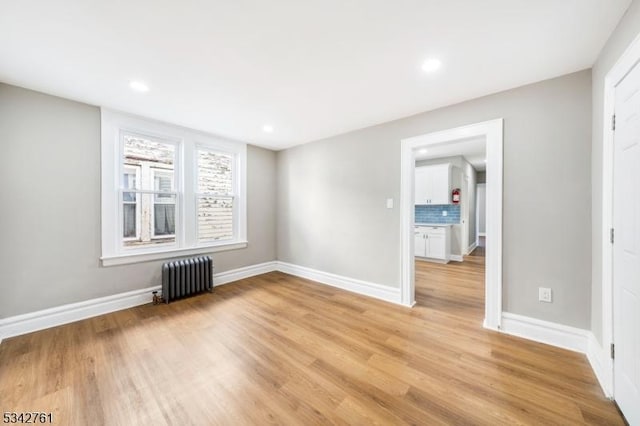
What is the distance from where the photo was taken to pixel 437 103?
2.72 m

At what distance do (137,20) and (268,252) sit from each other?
392cm

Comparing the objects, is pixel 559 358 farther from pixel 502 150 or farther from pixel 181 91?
pixel 181 91

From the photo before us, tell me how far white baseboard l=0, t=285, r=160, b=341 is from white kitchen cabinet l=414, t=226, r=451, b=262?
562 cm

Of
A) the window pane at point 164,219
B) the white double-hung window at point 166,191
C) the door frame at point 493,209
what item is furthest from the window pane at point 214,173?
the door frame at point 493,209

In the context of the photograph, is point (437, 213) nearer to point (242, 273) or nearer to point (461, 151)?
point (461, 151)

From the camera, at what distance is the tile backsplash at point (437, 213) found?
6.03 metres

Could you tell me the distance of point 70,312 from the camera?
264cm

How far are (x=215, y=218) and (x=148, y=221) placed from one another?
3.21ft

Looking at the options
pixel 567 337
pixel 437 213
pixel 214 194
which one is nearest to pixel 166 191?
pixel 214 194

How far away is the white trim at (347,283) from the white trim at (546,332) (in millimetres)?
1163

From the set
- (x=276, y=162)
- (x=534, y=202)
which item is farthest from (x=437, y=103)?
(x=276, y=162)

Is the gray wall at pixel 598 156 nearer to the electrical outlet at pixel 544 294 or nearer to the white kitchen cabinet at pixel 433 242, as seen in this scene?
the electrical outlet at pixel 544 294

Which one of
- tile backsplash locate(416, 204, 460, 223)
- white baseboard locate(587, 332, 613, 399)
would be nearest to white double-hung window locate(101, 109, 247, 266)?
white baseboard locate(587, 332, 613, 399)

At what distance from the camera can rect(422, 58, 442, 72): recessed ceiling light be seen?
1947mm
